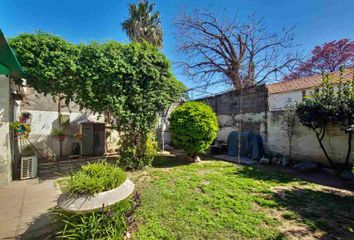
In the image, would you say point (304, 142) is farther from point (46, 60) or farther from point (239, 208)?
point (46, 60)

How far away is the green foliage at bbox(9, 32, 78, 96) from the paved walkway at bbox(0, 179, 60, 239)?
2705 millimetres

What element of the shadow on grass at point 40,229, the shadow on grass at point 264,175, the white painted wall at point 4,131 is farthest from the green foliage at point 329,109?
the white painted wall at point 4,131

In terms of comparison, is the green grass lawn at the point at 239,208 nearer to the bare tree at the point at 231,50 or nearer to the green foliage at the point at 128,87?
the green foliage at the point at 128,87

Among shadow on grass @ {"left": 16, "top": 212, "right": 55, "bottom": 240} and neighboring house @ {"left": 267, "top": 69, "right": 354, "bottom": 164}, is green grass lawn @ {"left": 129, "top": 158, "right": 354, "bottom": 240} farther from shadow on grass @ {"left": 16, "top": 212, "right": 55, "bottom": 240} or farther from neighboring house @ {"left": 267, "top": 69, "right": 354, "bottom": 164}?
neighboring house @ {"left": 267, "top": 69, "right": 354, "bottom": 164}

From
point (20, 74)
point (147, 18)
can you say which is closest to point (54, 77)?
point (20, 74)

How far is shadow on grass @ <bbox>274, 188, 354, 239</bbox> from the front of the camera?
9.13 feet

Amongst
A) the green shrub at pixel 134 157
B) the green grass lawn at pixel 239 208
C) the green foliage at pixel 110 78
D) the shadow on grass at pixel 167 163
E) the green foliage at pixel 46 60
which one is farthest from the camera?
the shadow on grass at pixel 167 163

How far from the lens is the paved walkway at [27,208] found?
2717 millimetres

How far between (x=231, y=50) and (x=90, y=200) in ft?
50.3

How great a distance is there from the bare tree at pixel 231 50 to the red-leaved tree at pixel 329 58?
2.71m

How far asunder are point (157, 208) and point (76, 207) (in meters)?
1.55

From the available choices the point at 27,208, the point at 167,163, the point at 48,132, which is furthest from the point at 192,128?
the point at 48,132

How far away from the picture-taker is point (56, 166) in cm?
688

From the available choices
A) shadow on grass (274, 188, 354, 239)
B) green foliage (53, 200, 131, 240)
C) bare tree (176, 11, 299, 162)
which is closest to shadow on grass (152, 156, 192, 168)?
shadow on grass (274, 188, 354, 239)
